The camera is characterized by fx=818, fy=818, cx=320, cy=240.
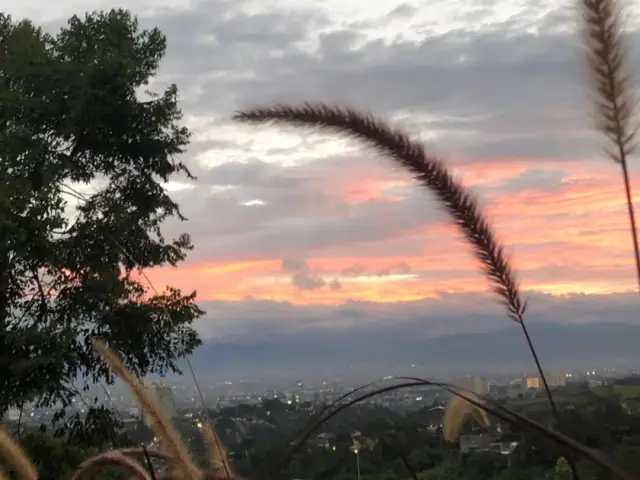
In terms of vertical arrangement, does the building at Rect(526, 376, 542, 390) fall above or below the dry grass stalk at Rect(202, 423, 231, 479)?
above

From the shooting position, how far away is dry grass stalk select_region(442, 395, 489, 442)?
84 centimetres

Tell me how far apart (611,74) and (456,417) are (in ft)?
1.35

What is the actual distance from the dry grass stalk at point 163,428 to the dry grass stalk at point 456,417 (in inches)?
11.2

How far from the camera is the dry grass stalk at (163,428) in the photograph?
656 millimetres

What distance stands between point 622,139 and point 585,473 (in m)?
0.24

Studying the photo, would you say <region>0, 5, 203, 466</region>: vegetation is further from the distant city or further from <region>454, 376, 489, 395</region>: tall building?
<region>454, 376, 489, 395</region>: tall building

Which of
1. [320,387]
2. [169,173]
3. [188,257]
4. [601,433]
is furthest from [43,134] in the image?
[601,433]

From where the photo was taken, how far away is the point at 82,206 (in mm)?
6488

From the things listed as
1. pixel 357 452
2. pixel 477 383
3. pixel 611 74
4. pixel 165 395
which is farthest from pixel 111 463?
pixel 611 74

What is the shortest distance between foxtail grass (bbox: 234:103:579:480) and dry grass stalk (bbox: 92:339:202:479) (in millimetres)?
254

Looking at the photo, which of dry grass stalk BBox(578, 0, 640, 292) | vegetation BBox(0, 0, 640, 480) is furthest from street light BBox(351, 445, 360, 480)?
vegetation BBox(0, 0, 640, 480)

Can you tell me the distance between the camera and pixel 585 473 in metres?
0.60

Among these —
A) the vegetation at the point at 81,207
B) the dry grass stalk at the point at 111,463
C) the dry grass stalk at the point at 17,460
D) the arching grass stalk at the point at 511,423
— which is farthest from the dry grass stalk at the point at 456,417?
the vegetation at the point at 81,207

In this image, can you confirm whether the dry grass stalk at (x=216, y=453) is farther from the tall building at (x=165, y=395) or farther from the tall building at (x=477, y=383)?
the tall building at (x=477, y=383)
